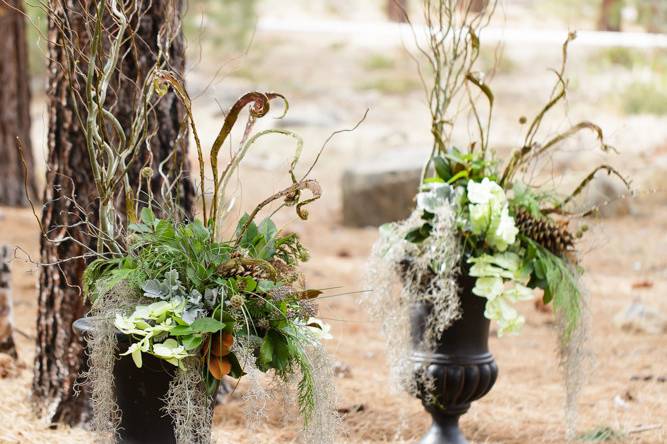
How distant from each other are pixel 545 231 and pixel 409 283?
49cm

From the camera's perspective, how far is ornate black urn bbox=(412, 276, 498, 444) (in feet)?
10.4

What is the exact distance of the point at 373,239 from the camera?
25.7 feet

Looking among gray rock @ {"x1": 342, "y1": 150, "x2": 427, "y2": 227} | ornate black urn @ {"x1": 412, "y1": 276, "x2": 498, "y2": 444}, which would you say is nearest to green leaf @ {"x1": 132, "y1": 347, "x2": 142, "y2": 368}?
ornate black urn @ {"x1": 412, "y1": 276, "x2": 498, "y2": 444}

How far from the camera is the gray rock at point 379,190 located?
26.5 feet

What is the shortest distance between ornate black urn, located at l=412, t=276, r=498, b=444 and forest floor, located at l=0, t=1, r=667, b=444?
28 cm

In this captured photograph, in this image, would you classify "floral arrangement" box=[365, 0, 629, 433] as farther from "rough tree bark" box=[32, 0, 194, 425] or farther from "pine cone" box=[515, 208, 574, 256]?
"rough tree bark" box=[32, 0, 194, 425]

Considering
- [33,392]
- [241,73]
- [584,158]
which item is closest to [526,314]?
[33,392]

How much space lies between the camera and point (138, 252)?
244 centimetres

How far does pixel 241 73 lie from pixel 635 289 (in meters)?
10.9

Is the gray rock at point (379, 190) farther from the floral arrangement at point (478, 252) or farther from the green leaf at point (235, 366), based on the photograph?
the green leaf at point (235, 366)

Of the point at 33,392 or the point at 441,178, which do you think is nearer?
the point at 441,178

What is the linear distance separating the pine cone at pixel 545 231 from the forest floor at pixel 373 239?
0.32 ft

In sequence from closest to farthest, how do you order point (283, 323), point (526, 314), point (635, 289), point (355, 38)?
point (283, 323)
point (526, 314)
point (635, 289)
point (355, 38)

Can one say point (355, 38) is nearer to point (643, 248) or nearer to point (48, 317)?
point (643, 248)
